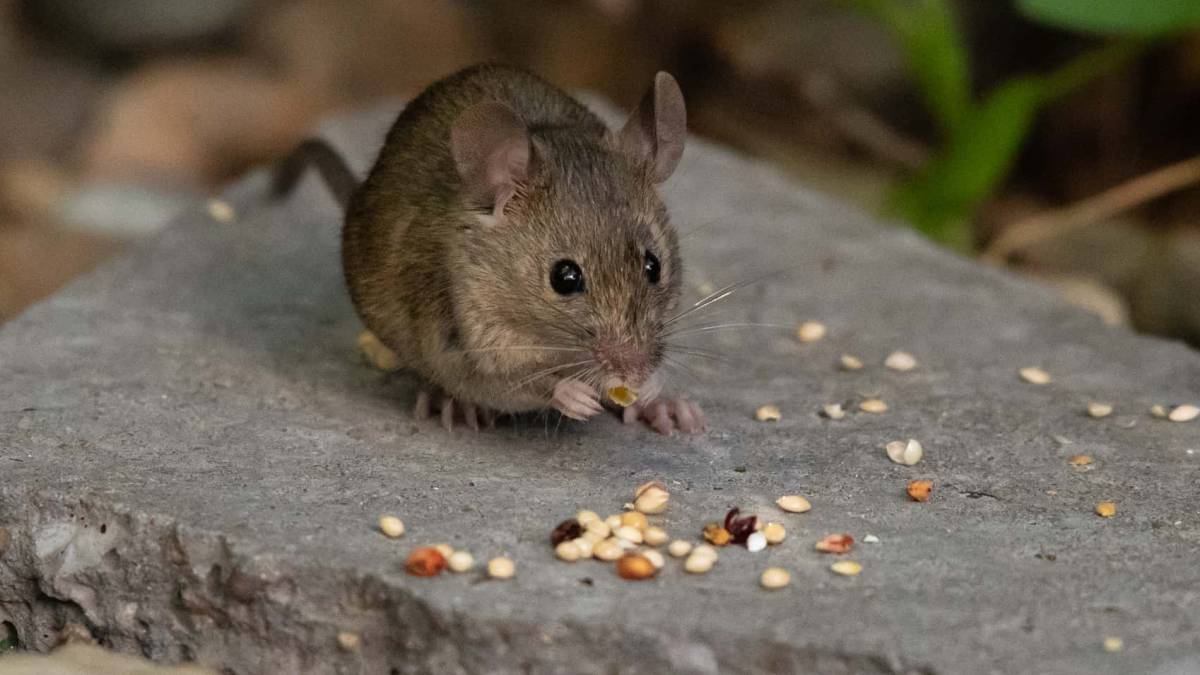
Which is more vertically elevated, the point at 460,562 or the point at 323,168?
the point at 323,168

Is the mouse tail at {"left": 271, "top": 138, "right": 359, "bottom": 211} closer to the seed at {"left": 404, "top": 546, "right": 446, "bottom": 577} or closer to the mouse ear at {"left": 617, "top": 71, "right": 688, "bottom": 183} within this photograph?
the mouse ear at {"left": 617, "top": 71, "right": 688, "bottom": 183}

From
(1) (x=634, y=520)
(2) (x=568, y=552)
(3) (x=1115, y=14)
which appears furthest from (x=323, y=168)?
(3) (x=1115, y=14)

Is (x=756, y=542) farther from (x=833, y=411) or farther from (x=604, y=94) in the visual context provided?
(x=604, y=94)

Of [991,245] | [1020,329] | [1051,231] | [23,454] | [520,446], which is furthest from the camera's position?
[991,245]

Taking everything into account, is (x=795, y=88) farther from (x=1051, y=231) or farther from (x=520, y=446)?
(x=520, y=446)

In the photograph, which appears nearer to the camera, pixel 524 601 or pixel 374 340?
pixel 524 601

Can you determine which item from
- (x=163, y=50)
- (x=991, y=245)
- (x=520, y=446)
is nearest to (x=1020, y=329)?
(x=520, y=446)

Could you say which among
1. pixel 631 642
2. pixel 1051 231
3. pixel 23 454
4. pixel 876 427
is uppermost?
pixel 1051 231

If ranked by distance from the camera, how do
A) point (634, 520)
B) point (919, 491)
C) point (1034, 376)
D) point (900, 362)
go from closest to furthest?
point (634, 520)
point (919, 491)
point (1034, 376)
point (900, 362)
